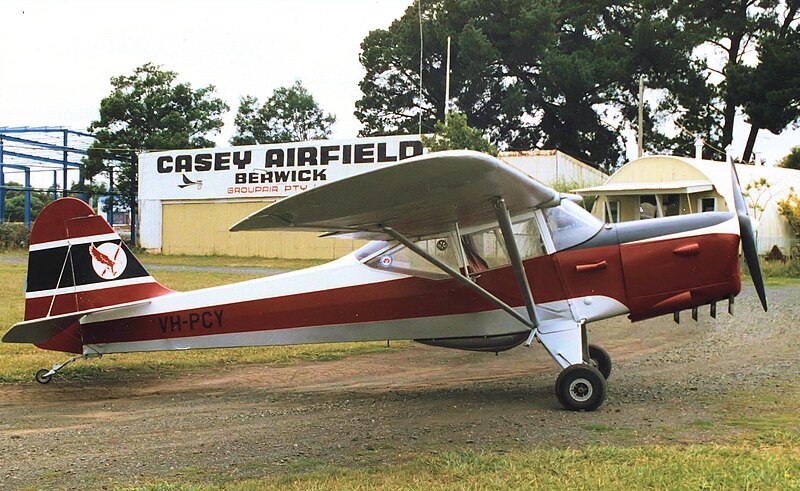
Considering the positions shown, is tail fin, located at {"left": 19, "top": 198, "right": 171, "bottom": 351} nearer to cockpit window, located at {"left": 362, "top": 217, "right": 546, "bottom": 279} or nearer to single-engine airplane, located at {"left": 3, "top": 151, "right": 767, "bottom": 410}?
single-engine airplane, located at {"left": 3, "top": 151, "right": 767, "bottom": 410}

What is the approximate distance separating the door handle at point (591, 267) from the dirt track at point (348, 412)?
136cm

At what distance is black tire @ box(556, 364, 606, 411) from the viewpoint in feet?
22.7

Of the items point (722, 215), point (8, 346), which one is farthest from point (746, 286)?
point (8, 346)

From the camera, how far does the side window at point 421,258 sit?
7.77 meters

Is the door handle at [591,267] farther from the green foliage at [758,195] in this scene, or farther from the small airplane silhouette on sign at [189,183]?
the small airplane silhouette on sign at [189,183]

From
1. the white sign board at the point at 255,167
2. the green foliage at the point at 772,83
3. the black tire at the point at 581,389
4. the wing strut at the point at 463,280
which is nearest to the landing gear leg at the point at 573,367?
the black tire at the point at 581,389

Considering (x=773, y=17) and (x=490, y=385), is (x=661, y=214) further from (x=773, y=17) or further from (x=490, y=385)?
(x=773, y=17)

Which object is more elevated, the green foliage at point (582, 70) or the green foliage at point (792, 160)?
the green foliage at point (582, 70)

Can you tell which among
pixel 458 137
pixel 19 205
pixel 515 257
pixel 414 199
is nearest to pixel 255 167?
pixel 458 137

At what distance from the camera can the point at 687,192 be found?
24609 millimetres

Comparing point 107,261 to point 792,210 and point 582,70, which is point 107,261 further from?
point 582,70

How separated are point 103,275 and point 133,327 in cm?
68

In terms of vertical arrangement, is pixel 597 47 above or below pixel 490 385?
above

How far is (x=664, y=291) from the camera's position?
748cm
